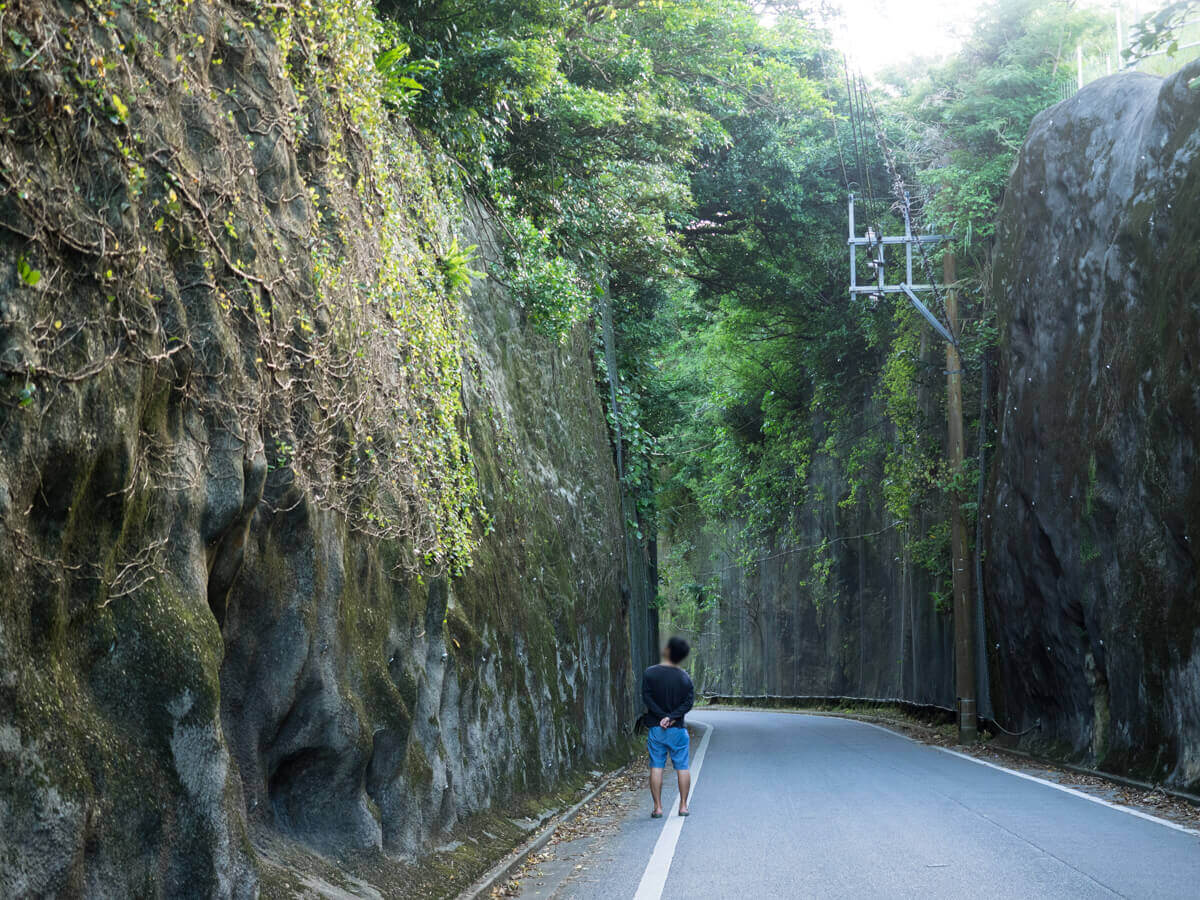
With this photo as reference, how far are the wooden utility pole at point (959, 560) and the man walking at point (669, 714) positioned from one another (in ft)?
36.8

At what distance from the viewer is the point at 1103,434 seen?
15836 millimetres

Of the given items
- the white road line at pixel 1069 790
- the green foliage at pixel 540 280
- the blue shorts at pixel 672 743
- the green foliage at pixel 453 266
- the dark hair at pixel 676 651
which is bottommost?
the white road line at pixel 1069 790

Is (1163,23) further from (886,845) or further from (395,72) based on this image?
(886,845)

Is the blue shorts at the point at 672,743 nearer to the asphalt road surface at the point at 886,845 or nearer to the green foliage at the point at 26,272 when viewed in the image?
the asphalt road surface at the point at 886,845

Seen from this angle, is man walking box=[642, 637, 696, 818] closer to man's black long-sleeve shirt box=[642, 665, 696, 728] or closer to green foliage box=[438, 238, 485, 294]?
man's black long-sleeve shirt box=[642, 665, 696, 728]

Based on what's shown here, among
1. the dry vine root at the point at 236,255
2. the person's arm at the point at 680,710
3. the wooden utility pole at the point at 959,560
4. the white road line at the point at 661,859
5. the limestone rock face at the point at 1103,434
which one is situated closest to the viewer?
the dry vine root at the point at 236,255

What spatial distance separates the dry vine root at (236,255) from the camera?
14.7 ft

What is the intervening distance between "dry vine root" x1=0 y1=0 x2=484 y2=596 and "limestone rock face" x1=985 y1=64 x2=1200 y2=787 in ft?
28.6

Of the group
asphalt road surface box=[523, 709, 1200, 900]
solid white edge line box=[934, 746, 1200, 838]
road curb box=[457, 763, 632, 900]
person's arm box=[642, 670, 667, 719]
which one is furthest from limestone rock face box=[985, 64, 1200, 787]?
road curb box=[457, 763, 632, 900]

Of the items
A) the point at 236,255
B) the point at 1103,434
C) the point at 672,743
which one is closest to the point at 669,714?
the point at 672,743

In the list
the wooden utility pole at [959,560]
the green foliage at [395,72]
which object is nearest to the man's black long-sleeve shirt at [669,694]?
the green foliage at [395,72]

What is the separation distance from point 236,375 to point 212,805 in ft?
7.44

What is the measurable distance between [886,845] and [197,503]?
251 inches

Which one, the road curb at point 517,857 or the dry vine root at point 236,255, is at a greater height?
the dry vine root at point 236,255
